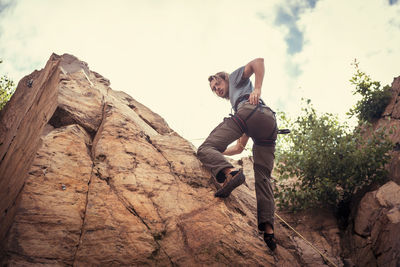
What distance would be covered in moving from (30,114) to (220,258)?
608cm

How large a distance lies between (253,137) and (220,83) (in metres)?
1.74

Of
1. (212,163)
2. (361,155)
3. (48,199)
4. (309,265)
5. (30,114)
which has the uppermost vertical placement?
(30,114)

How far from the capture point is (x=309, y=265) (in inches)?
207

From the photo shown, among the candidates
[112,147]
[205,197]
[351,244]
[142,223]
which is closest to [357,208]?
[351,244]

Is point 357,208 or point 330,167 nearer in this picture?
point 357,208

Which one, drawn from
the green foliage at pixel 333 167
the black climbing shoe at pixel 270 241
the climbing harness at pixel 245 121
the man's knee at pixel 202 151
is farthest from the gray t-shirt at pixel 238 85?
the green foliage at pixel 333 167

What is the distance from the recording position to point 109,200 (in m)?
4.09

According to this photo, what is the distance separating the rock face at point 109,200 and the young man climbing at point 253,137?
0.42 meters

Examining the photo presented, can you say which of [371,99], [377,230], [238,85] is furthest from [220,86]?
[371,99]

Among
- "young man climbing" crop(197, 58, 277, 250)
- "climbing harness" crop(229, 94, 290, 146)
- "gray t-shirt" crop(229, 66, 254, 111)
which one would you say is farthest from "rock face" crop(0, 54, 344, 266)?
"gray t-shirt" crop(229, 66, 254, 111)

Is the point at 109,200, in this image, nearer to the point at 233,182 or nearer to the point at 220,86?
the point at 233,182

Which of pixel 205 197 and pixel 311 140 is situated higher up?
pixel 311 140

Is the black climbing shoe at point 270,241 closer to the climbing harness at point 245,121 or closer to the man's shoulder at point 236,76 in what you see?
the climbing harness at point 245,121

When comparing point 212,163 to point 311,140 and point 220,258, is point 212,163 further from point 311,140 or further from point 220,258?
point 311,140
